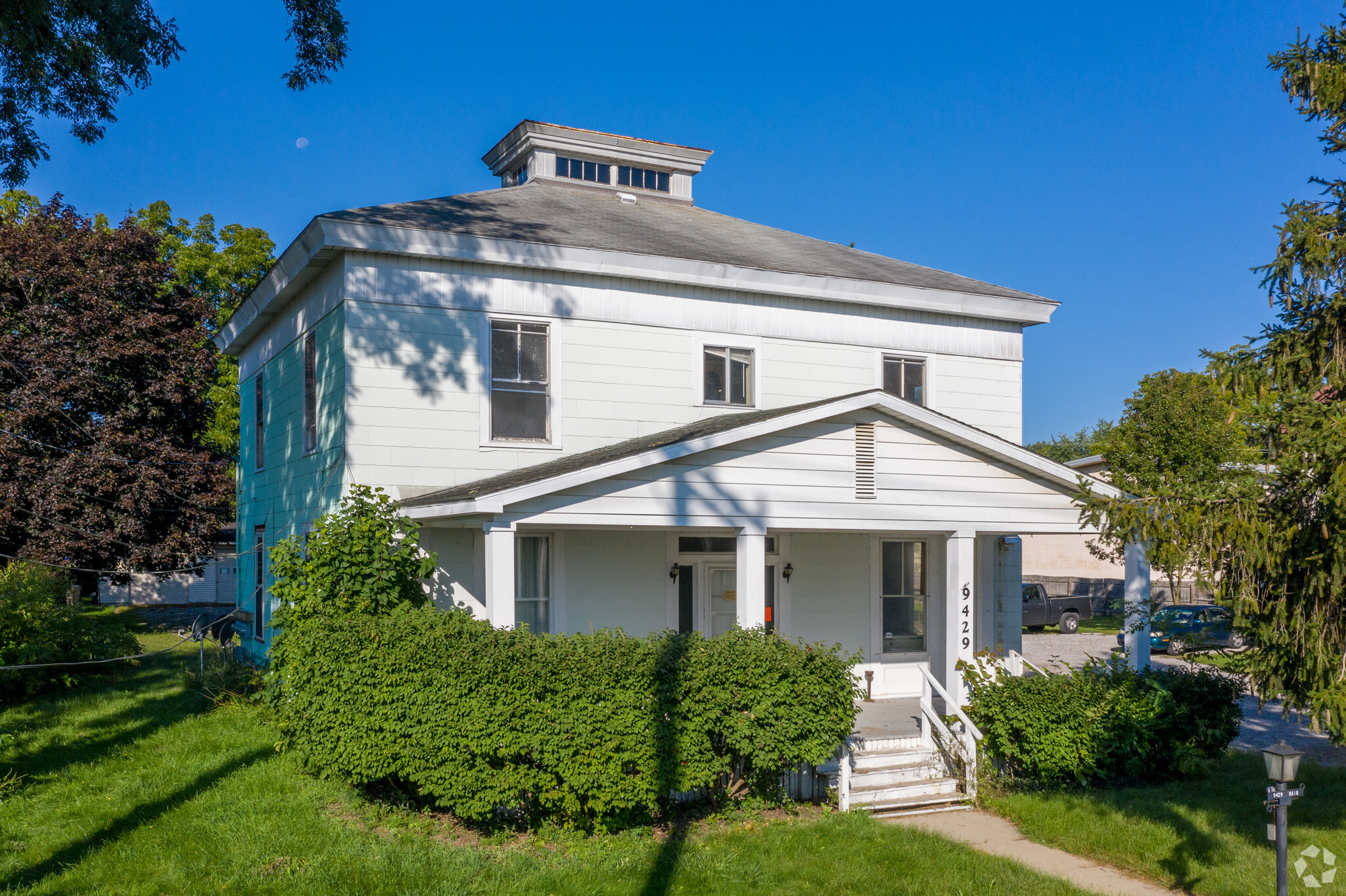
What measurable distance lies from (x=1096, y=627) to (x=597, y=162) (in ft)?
81.7

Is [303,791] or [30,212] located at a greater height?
[30,212]

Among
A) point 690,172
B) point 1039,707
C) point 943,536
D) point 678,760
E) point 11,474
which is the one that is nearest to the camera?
point 678,760

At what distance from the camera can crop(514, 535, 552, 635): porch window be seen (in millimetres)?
12305

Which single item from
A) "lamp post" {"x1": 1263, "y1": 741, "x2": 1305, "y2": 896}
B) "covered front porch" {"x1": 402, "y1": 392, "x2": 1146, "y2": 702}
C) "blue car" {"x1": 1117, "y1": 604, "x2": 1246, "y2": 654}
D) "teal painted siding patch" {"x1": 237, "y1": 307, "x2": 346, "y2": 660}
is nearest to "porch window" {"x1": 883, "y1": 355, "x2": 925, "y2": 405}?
"covered front porch" {"x1": 402, "y1": 392, "x2": 1146, "y2": 702}

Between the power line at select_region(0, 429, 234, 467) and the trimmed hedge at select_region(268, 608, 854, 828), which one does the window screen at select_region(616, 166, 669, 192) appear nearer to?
the trimmed hedge at select_region(268, 608, 854, 828)

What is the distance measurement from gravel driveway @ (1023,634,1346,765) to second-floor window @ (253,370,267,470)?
40.1 feet

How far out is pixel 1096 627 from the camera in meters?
33.6

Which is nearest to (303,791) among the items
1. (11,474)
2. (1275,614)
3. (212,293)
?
(1275,614)

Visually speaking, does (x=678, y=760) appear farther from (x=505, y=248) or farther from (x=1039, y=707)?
(x=505, y=248)

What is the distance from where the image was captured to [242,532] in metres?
18.4

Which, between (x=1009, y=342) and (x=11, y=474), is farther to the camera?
(x=11, y=474)

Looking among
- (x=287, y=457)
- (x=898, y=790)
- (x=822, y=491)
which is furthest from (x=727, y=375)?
(x=287, y=457)

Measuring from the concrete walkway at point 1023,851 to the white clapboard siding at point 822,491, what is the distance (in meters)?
3.08

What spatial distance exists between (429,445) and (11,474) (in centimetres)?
1602
